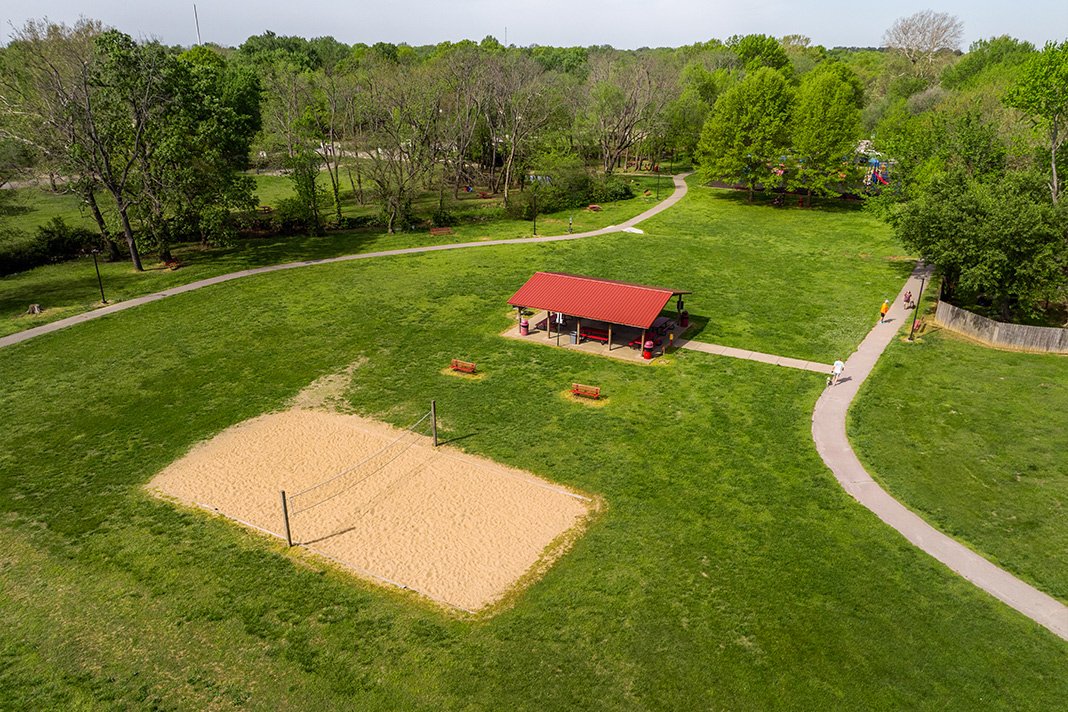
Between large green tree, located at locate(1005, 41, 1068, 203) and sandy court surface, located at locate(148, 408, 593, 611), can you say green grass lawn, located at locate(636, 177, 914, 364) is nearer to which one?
large green tree, located at locate(1005, 41, 1068, 203)

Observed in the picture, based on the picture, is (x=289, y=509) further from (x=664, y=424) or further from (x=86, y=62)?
(x=86, y=62)

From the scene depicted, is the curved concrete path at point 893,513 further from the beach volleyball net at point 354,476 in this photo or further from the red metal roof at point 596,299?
the beach volleyball net at point 354,476

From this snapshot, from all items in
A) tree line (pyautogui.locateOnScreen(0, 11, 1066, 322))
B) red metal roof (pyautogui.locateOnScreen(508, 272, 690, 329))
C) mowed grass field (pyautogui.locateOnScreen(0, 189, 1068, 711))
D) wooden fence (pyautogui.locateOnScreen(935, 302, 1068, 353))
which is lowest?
mowed grass field (pyautogui.locateOnScreen(0, 189, 1068, 711))

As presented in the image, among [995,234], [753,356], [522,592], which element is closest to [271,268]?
Result: [753,356]

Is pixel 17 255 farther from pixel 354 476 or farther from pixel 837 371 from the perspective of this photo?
pixel 837 371

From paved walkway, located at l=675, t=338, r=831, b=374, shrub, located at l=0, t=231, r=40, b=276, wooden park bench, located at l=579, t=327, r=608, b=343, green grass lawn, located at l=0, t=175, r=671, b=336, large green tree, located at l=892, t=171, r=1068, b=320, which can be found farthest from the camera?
shrub, located at l=0, t=231, r=40, b=276

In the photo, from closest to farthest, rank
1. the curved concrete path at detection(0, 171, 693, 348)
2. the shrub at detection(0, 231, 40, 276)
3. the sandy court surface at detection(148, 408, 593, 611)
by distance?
the sandy court surface at detection(148, 408, 593, 611)
the curved concrete path at detection(0, 171, 693, 348)
the shrub at detection(0, 231, 40, 276)

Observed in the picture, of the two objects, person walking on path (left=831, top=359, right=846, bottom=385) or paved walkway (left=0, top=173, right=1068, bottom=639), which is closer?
paved walkway (left=0, top=173, right=1068, bottom=639)

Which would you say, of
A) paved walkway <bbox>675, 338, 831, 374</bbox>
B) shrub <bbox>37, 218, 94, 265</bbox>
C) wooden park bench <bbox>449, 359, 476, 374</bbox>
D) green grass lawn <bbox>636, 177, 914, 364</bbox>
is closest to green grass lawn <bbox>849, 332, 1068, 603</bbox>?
paved walkway <bbox>675, 338, 831, 374</bbox>
